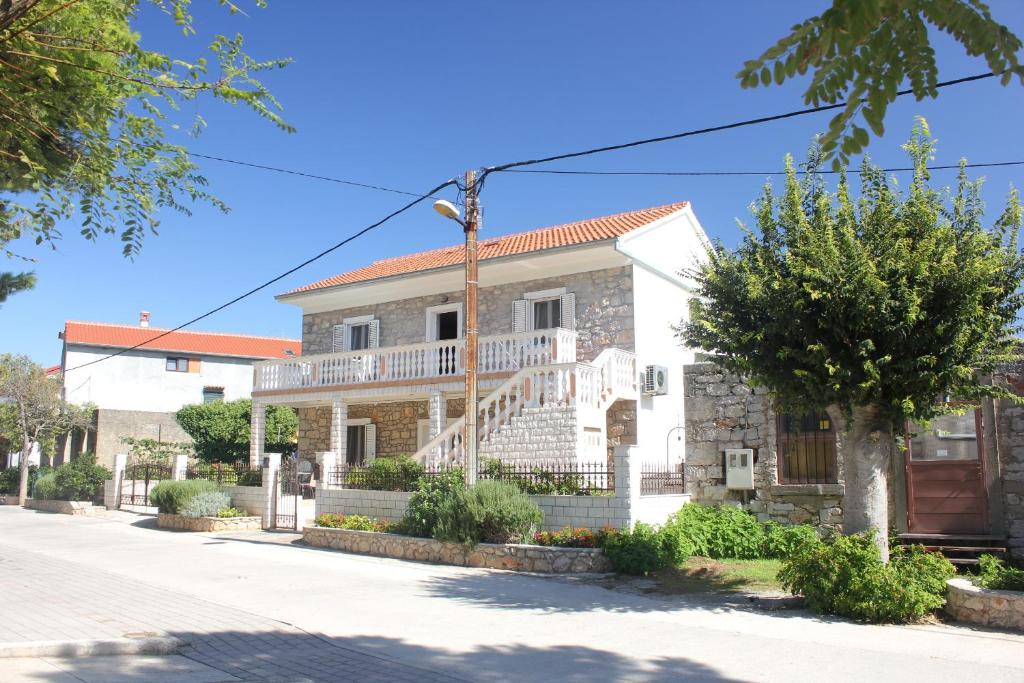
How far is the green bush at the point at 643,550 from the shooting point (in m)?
11.6

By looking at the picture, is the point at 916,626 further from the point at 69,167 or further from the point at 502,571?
the point at 69,167

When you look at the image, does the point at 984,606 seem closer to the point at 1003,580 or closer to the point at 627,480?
the point at 1003,580

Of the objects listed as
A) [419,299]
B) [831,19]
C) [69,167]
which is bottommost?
[831,19]

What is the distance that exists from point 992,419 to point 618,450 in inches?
208

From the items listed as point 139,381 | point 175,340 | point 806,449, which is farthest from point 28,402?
point 806,449

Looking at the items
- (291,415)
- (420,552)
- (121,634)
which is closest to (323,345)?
(291,415)

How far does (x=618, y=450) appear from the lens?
12227 mm

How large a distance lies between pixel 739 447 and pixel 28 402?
24.6 m

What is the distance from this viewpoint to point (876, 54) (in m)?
2.95

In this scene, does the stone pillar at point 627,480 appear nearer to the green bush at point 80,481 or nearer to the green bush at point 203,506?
the green bush at point 203,506

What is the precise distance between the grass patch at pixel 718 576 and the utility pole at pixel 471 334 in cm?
342

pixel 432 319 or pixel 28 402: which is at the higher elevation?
pixel 432 319

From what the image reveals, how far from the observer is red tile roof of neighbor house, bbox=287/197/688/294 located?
19062 millimetres

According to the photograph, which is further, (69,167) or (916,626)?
(916,626)
